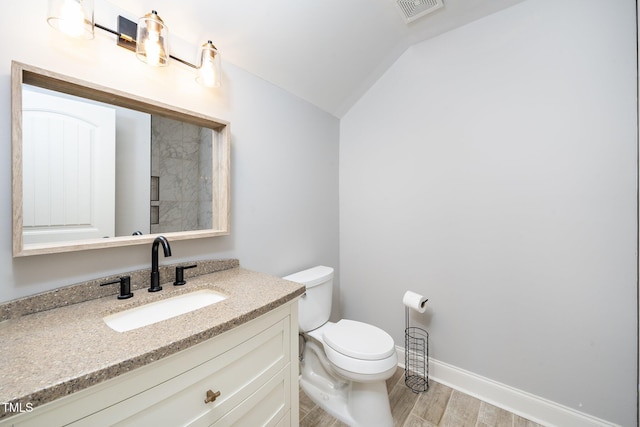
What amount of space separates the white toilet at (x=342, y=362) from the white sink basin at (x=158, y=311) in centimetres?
64

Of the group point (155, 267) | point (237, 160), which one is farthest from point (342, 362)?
point (237, 160)

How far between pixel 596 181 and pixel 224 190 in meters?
1.93

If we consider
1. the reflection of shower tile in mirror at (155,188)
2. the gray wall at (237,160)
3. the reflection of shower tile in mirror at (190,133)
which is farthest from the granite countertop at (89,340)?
the reflection of shower tile in mirror at (190,133)

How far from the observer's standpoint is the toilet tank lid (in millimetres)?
1652

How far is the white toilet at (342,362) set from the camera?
135cm

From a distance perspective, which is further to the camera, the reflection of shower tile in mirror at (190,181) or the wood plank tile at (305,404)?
the wood plank tile at (305,404)

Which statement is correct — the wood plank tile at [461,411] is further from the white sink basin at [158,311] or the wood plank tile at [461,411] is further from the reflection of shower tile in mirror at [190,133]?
the reflection of shower tile in mirror at [190,133]

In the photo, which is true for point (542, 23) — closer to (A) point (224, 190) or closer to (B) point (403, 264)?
(B) point (403, 264)

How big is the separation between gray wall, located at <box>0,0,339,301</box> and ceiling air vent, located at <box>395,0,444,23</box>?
82 centimetres

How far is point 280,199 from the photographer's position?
1.72 meters

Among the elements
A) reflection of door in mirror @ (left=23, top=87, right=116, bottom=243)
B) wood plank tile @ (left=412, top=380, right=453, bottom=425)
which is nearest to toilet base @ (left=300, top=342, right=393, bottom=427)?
wood plank tile @ (left=412, top=380, right=453, bottom=425)

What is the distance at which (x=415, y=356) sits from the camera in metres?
1.89

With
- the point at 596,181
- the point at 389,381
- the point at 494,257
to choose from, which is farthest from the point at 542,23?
the point at 389,381

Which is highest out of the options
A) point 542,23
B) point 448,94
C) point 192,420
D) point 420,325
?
point 542,23
